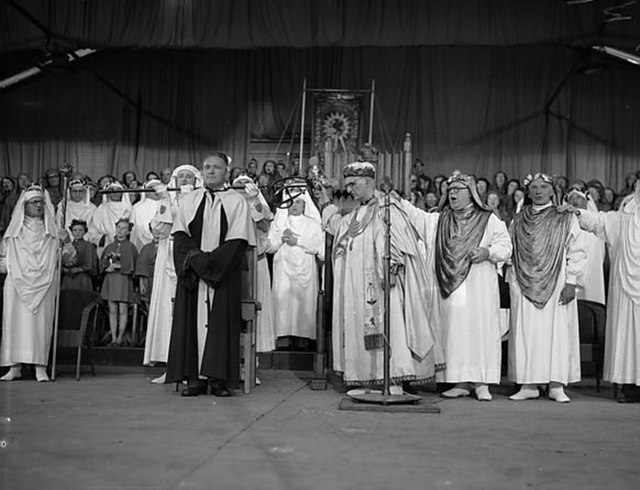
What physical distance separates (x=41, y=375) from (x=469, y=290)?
3.82 meters

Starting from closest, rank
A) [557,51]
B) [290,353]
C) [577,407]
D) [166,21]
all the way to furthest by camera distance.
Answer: [577,407] → [290,353] → [166,21] → [557,51]

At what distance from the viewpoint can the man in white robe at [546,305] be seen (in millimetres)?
6926

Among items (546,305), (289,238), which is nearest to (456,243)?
(546,305)

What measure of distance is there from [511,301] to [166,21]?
24.9ft

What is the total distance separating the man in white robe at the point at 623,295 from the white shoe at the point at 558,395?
17.6 inches

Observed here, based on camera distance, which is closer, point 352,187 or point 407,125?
point 352,187

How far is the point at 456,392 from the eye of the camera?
7.02m

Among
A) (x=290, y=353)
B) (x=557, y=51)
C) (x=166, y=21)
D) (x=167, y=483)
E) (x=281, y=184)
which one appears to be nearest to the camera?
(x=167, y=483)

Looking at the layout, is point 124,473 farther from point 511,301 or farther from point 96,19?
point 96,19

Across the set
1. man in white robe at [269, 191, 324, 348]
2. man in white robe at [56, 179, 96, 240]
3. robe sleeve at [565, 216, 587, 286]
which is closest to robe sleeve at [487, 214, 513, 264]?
robe sleeve at [565, 216, 587, 286]

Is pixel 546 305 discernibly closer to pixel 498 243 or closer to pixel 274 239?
pixel 498 243

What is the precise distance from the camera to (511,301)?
23.6 feet

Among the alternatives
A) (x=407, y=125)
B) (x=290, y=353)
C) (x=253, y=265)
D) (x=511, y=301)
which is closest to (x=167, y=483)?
(x=253, y=265)

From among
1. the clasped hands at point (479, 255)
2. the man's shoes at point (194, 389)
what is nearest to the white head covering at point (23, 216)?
the man's shoes at point (194, 389)
